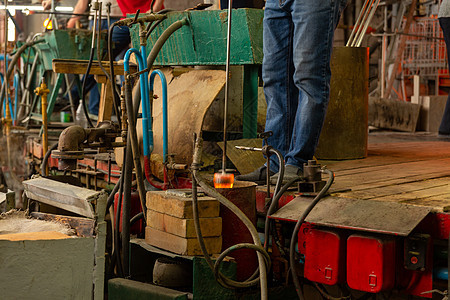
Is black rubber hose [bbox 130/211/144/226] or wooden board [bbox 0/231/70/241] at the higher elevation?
wooden board [bbox 0/231/70/241]

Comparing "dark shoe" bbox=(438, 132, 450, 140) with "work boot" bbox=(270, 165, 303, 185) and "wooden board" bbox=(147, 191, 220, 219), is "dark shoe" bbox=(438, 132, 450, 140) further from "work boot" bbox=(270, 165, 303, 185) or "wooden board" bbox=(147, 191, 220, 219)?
"wooden board" bbox=(147, 191, 220, 219)

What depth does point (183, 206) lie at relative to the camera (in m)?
2.89

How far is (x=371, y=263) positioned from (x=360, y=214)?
0.75 feet

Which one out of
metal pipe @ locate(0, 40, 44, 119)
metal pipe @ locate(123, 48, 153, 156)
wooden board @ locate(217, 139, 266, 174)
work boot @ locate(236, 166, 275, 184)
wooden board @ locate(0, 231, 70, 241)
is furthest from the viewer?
metal pipe @ locate(0, 40, 44, 119)

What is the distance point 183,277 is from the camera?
3.12 metres

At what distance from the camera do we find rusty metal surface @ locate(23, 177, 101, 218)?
2479 millimetres

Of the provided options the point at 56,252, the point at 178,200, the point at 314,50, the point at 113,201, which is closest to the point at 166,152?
the point at 113,201

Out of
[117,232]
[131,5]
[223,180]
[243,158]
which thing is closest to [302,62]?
[243,158]

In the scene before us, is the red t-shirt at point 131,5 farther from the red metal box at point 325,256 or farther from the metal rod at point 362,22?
the red metal box at point 325,256

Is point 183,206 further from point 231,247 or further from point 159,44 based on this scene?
point 159,44

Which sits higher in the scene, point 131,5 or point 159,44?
point 131,5

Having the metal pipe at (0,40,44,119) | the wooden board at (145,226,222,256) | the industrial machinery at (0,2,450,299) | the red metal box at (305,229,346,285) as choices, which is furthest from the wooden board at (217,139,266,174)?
the metal pipe at (0,40,44,119)

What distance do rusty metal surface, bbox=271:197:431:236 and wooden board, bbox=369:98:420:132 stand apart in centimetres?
622

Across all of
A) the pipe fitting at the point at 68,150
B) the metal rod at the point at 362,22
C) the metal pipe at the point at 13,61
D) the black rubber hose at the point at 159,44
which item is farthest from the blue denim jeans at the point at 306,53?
the metal pipe at the point at 13,61
